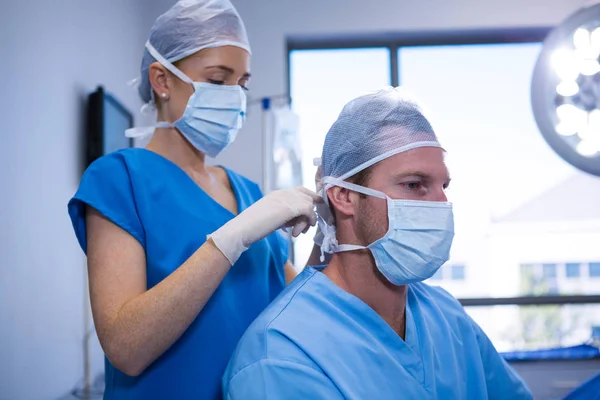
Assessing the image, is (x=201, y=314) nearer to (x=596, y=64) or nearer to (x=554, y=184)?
(x=596, y=64)

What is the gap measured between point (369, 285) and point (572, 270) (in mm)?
2648

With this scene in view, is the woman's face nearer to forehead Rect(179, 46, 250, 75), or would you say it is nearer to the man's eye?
forehead Rect(179, 46, 250, 75)

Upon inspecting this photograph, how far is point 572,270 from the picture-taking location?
3.34 m

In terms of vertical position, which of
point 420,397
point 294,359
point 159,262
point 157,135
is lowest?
point 420,397

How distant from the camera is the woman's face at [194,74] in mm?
1147

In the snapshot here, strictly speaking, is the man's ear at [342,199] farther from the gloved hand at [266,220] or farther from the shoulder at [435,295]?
the shoulder at [435,295]

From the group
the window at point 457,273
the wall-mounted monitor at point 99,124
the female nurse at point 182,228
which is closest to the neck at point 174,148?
the female nurse at point 182,228

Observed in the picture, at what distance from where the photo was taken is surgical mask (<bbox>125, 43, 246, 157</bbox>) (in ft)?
3.76

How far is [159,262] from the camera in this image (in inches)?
40.3

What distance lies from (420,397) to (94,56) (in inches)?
68.7

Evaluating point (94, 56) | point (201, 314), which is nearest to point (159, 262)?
point (201, 314)

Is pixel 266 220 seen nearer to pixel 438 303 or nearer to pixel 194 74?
pixel 194 74

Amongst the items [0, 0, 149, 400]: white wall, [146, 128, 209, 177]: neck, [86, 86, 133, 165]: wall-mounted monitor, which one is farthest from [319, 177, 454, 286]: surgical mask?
[86, 86, 133, 165]: wall-mounted monitor

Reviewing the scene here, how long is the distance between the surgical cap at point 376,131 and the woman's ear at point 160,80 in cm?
35
